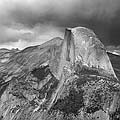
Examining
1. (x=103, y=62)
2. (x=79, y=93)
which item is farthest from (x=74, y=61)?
(x=79, y=93)

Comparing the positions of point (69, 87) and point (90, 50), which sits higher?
point (90, 50)

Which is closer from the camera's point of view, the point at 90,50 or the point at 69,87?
the point at 69,87

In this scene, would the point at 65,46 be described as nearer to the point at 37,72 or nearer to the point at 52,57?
the point at 52,57

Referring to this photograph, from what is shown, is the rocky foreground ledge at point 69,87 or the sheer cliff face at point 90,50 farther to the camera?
the sheer cliff face at point 90,50

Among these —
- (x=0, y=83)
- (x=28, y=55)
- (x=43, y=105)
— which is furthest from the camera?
(x=28, y=55)

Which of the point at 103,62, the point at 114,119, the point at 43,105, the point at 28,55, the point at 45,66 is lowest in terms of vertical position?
the point at 114,119

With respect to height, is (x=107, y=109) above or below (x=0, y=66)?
below

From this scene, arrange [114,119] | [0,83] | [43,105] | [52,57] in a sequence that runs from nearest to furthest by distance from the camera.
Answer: [114,119] → [43,105] → [52,57] → [0,83]

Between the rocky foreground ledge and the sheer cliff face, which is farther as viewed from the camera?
the sheer cliff face
